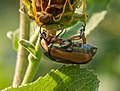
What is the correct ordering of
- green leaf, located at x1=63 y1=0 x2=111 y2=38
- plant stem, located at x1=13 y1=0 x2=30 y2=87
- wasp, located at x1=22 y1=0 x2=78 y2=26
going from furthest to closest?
green leaf, located at x1=63 y1=0 x2=111 y2=38 → plant stem, located at x1=13 y1=0 x2=30 y2=87 → wasp, located at x1=22 y1=0 x2=78 y2=26

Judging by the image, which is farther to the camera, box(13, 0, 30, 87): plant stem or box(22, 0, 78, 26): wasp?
box(13, 0, 30, 87): plant stem

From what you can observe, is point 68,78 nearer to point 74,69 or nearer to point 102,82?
point 74,69

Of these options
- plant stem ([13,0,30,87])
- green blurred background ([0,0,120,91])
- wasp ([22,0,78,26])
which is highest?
wasp ([22,0,78,26])

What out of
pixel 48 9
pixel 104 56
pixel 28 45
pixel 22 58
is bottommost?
pixel 104 56

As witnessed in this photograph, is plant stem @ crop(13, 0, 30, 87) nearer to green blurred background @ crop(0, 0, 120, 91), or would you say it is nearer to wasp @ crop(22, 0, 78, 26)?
wasp @ crop(22, 0, 78, 26)

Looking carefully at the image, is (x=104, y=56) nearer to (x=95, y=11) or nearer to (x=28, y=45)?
(x=95, y=11)

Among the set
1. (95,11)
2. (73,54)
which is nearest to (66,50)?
(73,54)

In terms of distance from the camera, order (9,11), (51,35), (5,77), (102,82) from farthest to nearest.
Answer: (9,11) < (102,82) < (5,77) < (51,35)

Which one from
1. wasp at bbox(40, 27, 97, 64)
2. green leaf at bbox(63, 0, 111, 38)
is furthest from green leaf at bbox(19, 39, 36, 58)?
green leaf at bbox(63, 0, 111, 38)

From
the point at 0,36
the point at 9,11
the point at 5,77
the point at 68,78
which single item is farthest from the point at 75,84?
the point at 9,11
